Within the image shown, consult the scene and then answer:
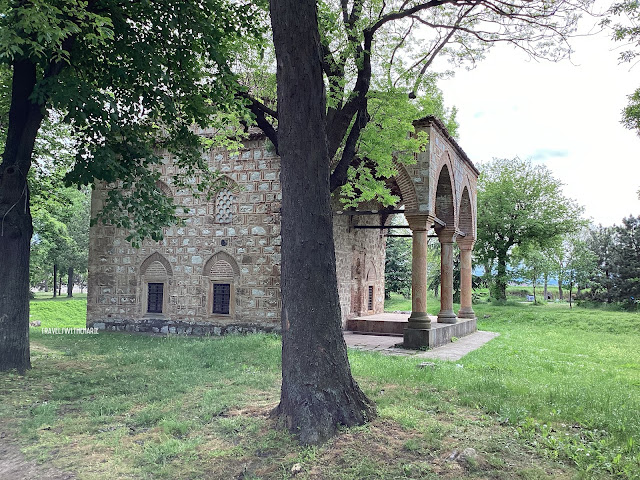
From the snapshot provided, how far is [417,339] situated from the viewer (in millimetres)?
10977

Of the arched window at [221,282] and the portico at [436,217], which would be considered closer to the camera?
the portico at [436,217]

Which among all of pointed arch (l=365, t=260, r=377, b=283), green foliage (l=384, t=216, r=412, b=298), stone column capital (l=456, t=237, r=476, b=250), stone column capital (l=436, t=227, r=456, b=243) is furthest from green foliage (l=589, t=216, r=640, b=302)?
stone column capital (l=436, t=227, r=456, b=243)

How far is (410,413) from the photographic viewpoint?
4859mm

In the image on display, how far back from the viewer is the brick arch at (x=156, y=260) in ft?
43.9

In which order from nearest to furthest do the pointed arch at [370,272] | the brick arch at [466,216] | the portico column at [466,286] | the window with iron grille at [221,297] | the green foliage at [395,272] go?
the window with iron grille at [221,297], the brick arch at [466,216], the portico column at [466,286], the pointed arch at [370,272], the green foliage at [395,272]

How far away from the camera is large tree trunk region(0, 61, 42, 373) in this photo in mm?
6793

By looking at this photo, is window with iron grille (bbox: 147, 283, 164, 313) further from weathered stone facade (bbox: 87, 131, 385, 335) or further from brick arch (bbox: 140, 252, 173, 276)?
brick arch (bbox: 140, 252, 173, 276)

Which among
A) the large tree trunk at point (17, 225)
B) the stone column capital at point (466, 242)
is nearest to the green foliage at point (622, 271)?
the stone column capital at point (466, 242)

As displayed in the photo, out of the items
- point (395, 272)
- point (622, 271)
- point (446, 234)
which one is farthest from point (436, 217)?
point (622, 271)

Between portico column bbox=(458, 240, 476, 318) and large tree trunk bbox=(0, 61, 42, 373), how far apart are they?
13610 mm

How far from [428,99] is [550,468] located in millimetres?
7004

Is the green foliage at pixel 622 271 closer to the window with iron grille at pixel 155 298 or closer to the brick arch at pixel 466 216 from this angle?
the brick arch at pixel 466 216

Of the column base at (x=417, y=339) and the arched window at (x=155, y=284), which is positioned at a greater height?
the arched window at (x=155, y=284)

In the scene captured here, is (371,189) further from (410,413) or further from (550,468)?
(550,468)
